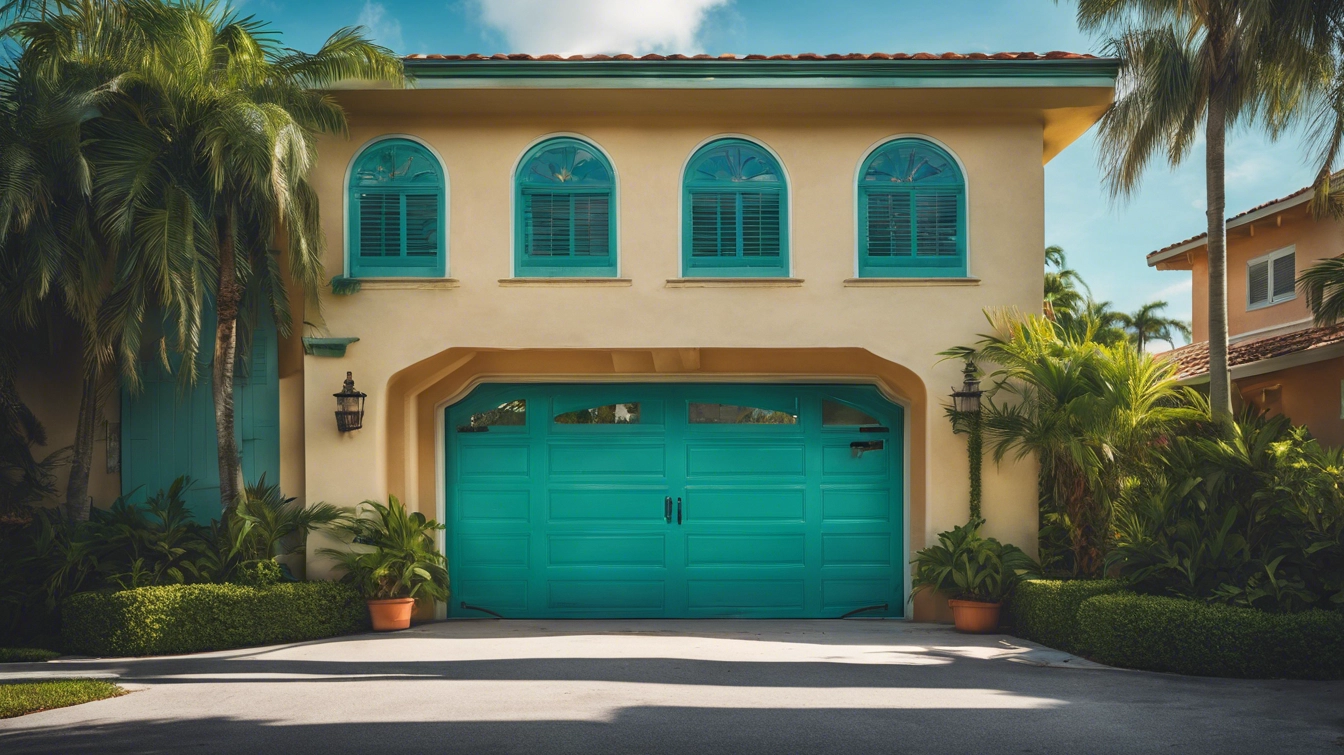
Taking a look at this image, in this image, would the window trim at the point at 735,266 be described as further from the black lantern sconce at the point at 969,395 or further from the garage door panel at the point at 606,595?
the garage door panel at the point at 606,595

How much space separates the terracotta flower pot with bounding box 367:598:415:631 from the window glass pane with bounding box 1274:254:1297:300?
15.0 m

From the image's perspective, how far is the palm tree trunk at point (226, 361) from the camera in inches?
428

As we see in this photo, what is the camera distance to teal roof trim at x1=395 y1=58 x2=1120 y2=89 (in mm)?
11070

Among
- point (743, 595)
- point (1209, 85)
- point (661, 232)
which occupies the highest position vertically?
point (1209, 85)

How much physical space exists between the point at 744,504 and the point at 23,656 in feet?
25.4

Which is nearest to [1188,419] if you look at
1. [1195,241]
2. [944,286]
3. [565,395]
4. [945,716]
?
[944,286]

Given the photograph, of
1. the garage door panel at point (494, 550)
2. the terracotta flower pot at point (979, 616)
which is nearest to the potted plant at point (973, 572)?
the terracotta flower pot at point (979, 616)

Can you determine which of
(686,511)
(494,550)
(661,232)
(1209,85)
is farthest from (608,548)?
(1209,85)

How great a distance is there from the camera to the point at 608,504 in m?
12.8

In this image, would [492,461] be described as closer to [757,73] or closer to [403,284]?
[403,284]

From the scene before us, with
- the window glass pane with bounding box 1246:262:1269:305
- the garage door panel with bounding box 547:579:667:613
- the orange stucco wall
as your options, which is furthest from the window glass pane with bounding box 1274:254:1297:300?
the garage door panel with bounding box 547:579:667:613

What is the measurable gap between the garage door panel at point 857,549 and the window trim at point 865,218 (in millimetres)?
3282

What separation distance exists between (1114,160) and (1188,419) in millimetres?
3304

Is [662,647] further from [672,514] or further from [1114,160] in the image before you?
[1114,160]
